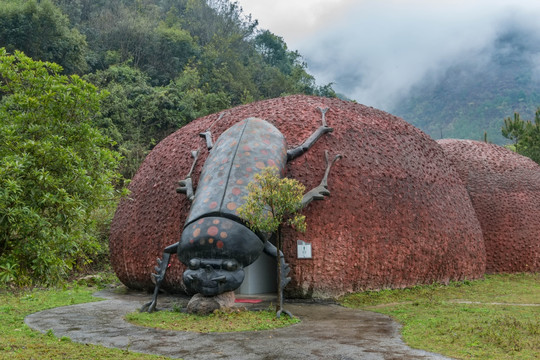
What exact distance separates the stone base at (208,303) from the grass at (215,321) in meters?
0.12

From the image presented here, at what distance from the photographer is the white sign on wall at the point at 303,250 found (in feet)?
37.9

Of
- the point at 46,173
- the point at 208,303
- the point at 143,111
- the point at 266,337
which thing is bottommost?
the point at 266,337

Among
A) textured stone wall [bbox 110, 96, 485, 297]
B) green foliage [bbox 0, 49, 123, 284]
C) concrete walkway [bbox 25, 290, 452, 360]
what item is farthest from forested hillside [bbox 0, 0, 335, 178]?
green foliage [bbox 0, 49, 123, 284]

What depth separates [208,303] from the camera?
10.1 m

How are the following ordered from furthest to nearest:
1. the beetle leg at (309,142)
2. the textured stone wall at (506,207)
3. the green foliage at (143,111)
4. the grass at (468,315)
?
1. the green foliage at (143,111)
2. the textured stone wall at (506,207)
3. the beetle leg at (309,142)
4. the grass at (468,315)

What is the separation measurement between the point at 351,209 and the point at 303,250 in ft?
5.28

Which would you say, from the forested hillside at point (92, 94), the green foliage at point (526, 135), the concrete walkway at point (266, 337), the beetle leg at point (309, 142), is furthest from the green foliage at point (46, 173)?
the green foliage at point (526, 135)

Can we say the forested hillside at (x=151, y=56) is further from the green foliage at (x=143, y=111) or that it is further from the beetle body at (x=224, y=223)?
the beetle body at (x=224, y=223)

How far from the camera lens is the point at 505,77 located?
103750 millimetres

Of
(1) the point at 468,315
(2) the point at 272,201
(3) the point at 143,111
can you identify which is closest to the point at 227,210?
(2) the point at 272,201

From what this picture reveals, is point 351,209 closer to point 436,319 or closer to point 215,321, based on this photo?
point 436,319

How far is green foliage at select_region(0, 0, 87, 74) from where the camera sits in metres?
38.0

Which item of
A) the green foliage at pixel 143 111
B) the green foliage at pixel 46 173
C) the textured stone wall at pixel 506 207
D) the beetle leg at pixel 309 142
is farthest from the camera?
the green foliage at pixel 143 111

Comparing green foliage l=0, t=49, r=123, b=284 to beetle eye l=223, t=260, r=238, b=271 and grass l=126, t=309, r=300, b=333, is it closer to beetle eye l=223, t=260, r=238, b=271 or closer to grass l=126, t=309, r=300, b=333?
grass l=126, t=309, r=300, b=333
